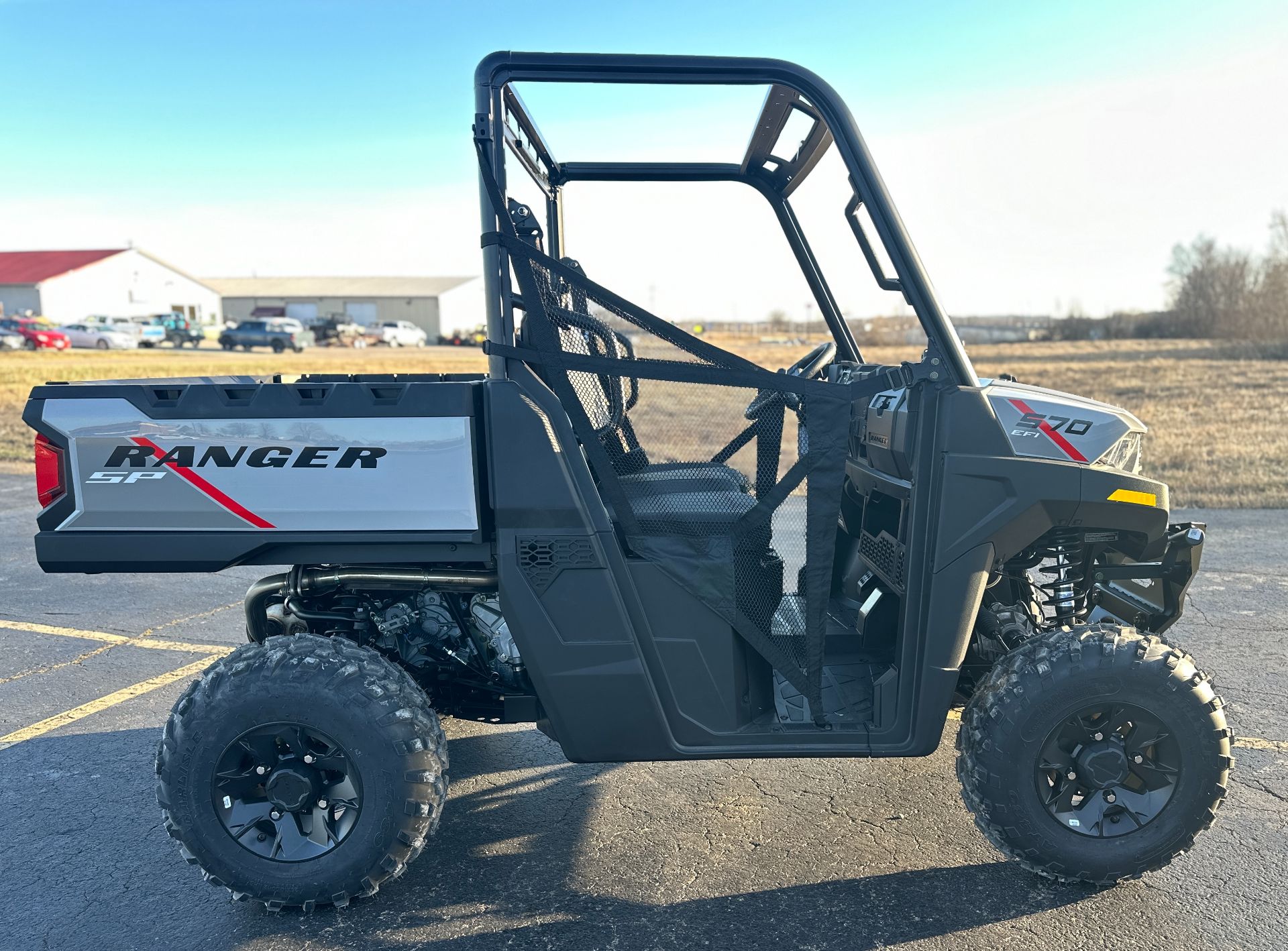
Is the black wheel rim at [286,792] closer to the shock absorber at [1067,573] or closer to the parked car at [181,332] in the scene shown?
the shock absorber at [1067,573]

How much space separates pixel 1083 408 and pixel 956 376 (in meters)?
0.47

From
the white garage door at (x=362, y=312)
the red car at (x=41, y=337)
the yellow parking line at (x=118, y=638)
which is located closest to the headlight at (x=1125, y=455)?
the yellow parking line at (x=118, y=638)

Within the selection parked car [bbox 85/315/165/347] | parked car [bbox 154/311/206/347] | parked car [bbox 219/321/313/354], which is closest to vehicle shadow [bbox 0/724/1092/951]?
parked car [bbox 219/321/313/354]

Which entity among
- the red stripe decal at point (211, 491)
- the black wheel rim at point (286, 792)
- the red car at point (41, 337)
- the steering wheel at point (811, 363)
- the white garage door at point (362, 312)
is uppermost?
the white garage door at point (362, 312)

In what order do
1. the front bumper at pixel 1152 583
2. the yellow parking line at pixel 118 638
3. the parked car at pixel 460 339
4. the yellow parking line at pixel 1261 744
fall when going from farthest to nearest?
the parked car at pixel 460 339, the yellow parking line at pixel 118 638, the yellow parking line at pixel 1261 744, the front bumper at pixel 1152 583

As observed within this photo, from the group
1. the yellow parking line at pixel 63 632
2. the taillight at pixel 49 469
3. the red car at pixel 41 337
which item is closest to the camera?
the taillight at pixel 49 469

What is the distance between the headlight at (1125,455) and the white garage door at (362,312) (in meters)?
76.2

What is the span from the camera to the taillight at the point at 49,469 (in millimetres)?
2779

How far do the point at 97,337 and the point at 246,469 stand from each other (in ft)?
159

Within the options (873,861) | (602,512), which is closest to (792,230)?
(602,512)

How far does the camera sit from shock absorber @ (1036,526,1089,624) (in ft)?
10.1

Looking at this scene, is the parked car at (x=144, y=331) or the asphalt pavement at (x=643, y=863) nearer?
the asphalt pavement at (x=643, y=863)

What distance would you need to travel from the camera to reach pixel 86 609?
19.5 ft

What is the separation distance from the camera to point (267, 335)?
153ft
